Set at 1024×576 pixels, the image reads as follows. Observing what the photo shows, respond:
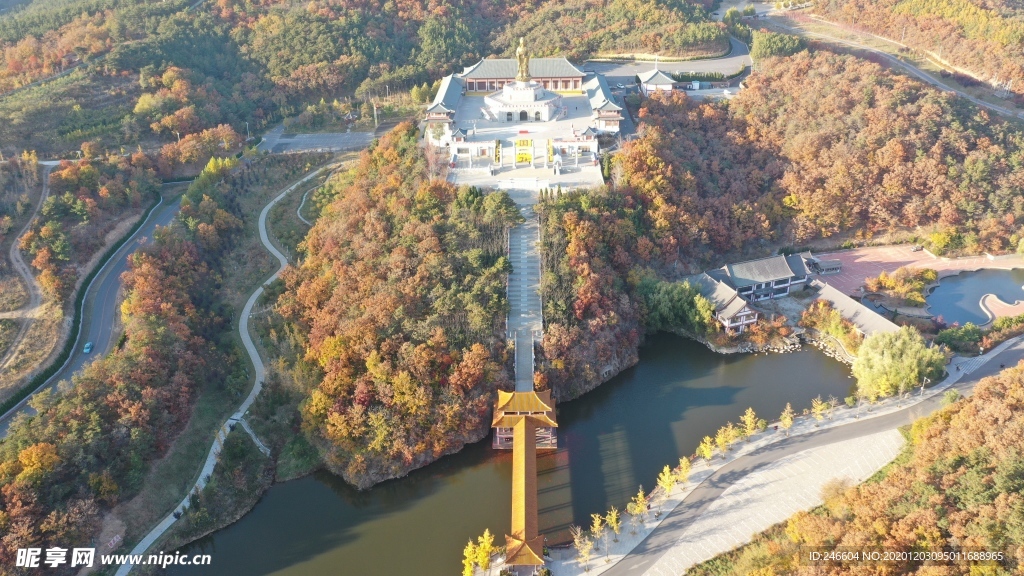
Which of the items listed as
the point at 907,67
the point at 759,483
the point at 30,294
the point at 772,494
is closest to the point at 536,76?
the point at 907,67

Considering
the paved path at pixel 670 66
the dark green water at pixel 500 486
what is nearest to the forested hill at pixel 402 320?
the dark green water at pixel 500 486

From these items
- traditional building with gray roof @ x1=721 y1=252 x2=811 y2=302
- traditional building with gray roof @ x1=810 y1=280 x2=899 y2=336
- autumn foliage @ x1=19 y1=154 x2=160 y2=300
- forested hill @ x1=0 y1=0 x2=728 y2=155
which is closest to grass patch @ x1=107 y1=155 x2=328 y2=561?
autumn foliage @ x1=19 y1=154 x2=160 y2=300

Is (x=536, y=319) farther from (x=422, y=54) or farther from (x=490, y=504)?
(x=422, y=54)

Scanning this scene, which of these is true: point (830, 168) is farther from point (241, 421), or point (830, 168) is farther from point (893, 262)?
point (241, 421)

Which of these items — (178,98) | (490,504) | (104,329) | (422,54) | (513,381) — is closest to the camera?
(490,504)

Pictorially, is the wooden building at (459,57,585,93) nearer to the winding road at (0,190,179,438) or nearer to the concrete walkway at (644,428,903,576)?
the winding road at (0,190,179,438)

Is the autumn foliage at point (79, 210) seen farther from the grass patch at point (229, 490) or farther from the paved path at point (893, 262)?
the paved path at point (893, 262)

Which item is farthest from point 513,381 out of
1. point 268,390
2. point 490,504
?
point 268,390
